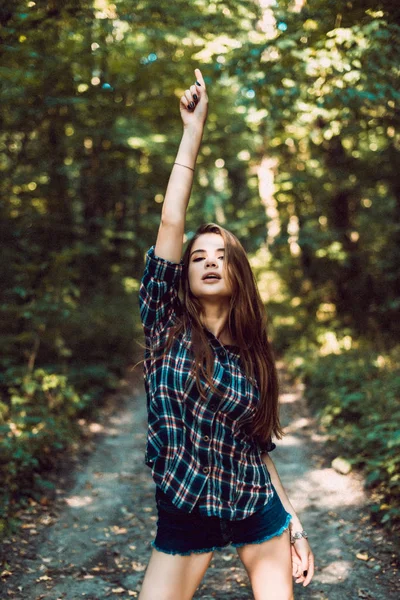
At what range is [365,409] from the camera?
6.50m

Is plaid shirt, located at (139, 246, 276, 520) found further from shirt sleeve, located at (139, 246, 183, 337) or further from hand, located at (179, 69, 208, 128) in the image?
hand, located at (179, 69, 208, 128)

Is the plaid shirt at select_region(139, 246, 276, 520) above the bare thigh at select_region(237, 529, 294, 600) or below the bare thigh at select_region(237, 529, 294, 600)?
above

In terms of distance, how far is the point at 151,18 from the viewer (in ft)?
18.0

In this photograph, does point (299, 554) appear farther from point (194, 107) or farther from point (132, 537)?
point (132, 537)

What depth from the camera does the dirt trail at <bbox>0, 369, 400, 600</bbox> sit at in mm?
3771

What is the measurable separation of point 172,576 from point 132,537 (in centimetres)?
300

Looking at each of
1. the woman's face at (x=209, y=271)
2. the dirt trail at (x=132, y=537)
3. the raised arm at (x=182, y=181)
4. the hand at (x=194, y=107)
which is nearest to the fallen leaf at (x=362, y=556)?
the dirt trail at (x=132, y=537)

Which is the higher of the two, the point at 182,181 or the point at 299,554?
the point at 182,181

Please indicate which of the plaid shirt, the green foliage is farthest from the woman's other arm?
the green foliage

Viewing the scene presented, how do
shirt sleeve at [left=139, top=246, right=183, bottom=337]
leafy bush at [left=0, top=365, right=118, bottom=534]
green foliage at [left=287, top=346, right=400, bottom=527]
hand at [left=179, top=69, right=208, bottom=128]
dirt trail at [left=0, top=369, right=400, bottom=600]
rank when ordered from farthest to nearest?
leafy bush at [left=0, top=365, right=118, bottom=534] → green foliage at [left=287, top=346, right=400, bottom=527] → dirt trail at [left=0, top=369, right=400, bottom=600] → hand at [left=179, top=69, right=208, bottom=128] → shirt sleeve at [left=139, top=246, right=183, bottom=337]

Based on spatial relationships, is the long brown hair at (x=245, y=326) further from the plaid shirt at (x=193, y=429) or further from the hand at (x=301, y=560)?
the hand at (x=301, y=560)

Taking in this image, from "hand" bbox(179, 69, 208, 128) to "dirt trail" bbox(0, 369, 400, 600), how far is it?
3.17m

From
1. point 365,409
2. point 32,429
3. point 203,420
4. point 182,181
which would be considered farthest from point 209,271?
point 365,409

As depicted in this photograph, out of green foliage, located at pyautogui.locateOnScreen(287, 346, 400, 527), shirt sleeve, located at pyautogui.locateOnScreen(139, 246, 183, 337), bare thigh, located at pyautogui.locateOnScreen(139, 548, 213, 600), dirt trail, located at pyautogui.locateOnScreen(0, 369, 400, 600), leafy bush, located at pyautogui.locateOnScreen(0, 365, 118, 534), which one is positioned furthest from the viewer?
leafy bush, located at pyautogui.locateOnScreen(0, 365, 118, 534)
